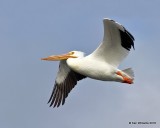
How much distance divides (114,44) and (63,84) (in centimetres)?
254

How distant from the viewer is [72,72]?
16047 mm

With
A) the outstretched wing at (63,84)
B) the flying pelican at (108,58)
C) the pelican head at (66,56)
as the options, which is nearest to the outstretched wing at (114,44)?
the flying pelican at (108,58)

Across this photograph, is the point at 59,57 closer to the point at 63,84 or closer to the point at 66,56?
the point at 66,56

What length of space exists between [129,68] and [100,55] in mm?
815

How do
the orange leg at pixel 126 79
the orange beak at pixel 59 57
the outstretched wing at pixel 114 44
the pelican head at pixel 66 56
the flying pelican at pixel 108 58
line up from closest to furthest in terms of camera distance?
the outstretched wing at pixel 114 44 → the flying pelican at pixel 108 58 → the orange leg at pixel 126 79 → the pelican head at pixel 66 56 → the orange beak at pixel 59 57

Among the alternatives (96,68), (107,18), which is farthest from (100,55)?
(107,18)

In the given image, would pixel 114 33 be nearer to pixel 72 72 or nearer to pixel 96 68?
pixel 96 68

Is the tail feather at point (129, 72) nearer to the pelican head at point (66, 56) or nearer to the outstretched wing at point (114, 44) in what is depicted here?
the outstretched wing at point (114, 44)

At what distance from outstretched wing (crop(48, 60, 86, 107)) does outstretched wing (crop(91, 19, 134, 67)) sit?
179 centimetres

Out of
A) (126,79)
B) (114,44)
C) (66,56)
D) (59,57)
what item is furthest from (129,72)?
(59,57)

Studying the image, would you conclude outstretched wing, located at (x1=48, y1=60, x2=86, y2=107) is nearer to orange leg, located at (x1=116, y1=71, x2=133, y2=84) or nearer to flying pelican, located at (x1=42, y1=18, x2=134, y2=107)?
flying pelican, located at (x1=42, y1=18, x2=134, y2=107)

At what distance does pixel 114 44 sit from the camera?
14.2m

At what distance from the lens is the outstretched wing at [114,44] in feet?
44.7

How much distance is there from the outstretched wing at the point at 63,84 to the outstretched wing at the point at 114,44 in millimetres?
1789
